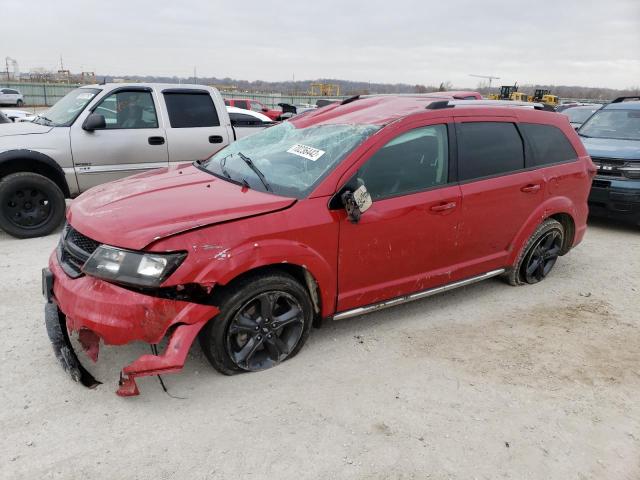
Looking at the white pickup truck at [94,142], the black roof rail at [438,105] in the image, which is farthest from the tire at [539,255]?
the white pickup truck at [94,142]

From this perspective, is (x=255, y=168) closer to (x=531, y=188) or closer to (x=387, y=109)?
(x=387, y=109)

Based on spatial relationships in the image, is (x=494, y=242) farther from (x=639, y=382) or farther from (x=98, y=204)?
(x=98, y=204)

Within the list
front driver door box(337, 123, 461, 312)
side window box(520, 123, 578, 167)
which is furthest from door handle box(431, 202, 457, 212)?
side window box(520, 123, 578, 167)

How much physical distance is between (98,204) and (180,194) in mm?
535

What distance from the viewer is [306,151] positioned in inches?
139

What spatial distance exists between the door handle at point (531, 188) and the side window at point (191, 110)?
4350 millimetres

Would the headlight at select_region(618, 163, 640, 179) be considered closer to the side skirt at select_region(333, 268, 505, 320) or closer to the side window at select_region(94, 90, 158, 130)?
the side skirt at select_region(333, 268, 505, 320)

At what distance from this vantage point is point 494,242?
4137 mm

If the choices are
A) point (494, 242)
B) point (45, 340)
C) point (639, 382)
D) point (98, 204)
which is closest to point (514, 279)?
point (494, 242)

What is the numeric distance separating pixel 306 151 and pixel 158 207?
3.75 ft

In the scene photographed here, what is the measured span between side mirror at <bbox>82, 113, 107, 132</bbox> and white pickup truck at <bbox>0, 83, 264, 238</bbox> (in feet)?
0.04

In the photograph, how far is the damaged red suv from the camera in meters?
2.69

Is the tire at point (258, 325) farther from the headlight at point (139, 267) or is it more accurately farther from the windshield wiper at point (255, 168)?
the windshield wiper at point (255, 168)

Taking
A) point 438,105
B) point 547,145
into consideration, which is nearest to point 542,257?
point 547,145
